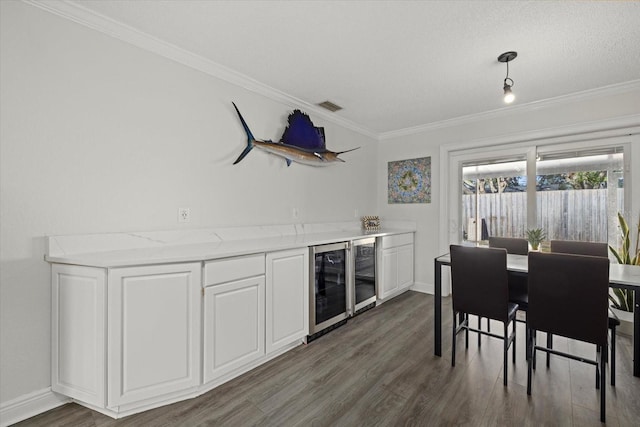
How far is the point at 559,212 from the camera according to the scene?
3.33m

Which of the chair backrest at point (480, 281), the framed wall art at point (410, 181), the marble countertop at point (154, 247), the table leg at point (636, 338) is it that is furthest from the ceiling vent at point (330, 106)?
the table leg at point (636, 338)

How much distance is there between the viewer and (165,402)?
1767mm

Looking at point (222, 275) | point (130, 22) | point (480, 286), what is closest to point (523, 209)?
point (480, 286)

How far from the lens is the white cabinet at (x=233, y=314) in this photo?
187cm

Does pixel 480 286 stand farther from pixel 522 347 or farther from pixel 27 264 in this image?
pixel 27 264

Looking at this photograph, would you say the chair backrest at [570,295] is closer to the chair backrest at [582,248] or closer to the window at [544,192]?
the chair backrest at [582,248]

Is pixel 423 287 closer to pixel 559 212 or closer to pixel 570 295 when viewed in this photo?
pixel 559 212

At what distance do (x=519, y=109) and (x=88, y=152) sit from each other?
4.28 metres

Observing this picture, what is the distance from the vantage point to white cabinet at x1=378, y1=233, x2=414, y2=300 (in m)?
3.58

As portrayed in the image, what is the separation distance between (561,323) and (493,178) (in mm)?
2436

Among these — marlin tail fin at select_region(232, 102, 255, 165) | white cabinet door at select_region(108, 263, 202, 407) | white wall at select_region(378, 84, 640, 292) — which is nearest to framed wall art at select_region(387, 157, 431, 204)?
white wall at select_region(378, 84, 640, 292)

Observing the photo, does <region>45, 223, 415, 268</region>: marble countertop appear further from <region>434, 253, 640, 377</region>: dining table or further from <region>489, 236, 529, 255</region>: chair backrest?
<region>489, 236, 529, 255</region>: chair backrest

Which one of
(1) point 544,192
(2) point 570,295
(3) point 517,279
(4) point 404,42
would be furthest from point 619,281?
(4) point 404,42

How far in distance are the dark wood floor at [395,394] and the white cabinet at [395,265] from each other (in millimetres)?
1068
